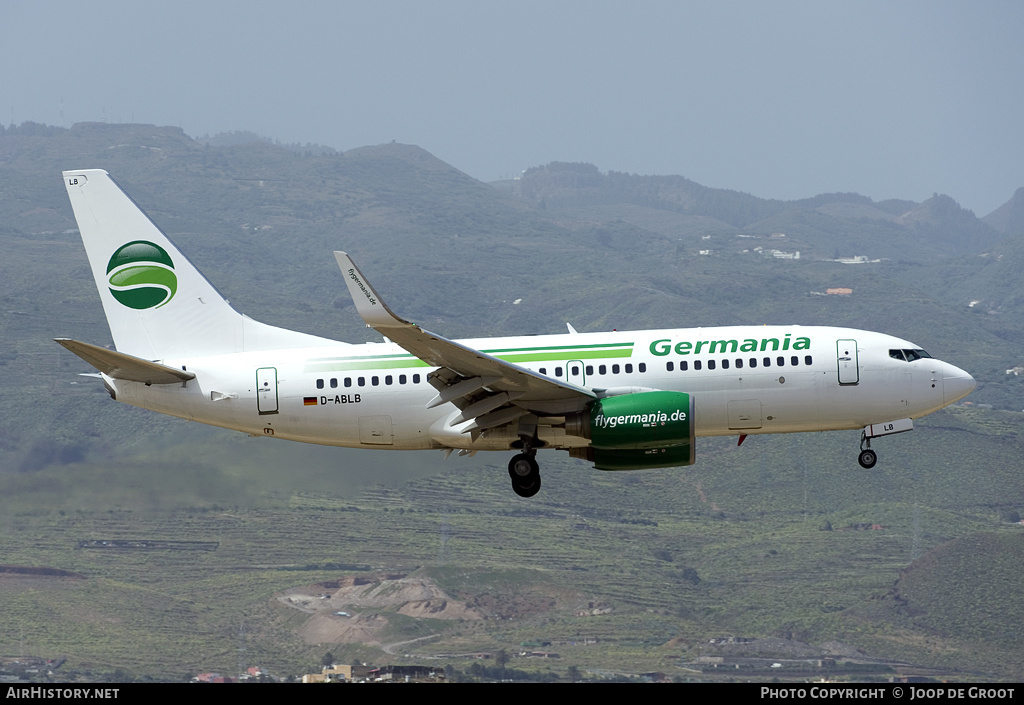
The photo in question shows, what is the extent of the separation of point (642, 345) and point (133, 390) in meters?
15.6

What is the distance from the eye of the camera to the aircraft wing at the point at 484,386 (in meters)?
39.5

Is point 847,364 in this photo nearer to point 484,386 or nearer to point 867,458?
point 867,458

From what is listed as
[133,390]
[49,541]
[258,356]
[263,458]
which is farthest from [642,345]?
[49,541]

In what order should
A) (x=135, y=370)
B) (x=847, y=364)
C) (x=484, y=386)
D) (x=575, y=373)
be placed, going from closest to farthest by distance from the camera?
(x=484, y=386) < (x=575, y=373) < (x=135, y=370) < (x=847, y=364)

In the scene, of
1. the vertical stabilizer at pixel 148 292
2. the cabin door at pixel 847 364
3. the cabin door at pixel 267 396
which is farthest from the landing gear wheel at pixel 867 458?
the cabin door at pixel 267 396

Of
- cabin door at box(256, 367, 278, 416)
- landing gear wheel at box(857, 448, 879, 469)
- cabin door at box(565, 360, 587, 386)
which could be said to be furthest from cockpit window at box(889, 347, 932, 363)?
cabin door at box(256, 367, 278, 416)

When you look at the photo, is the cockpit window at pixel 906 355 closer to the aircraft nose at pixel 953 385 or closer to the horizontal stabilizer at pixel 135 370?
the aircraft nose at pixel 953 385

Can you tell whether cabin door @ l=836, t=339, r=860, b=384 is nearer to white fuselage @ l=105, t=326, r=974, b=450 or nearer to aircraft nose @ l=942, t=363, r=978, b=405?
white fuselage @ l=105, t=326, r=974, b=450

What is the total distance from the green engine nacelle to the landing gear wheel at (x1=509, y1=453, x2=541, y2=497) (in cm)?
203

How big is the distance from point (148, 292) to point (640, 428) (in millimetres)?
16670

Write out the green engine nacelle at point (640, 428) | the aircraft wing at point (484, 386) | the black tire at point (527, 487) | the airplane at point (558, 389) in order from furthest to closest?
the black tire at point (527, 487) → the airplane at point (558, 389) → the green engine nacelle at point (640, 428) → the aircraft wing at point (484, 386)

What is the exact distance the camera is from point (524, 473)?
142 ft

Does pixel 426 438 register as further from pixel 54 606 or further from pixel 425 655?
pixel 54 606

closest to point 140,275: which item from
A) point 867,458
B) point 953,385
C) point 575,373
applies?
point 575,373
